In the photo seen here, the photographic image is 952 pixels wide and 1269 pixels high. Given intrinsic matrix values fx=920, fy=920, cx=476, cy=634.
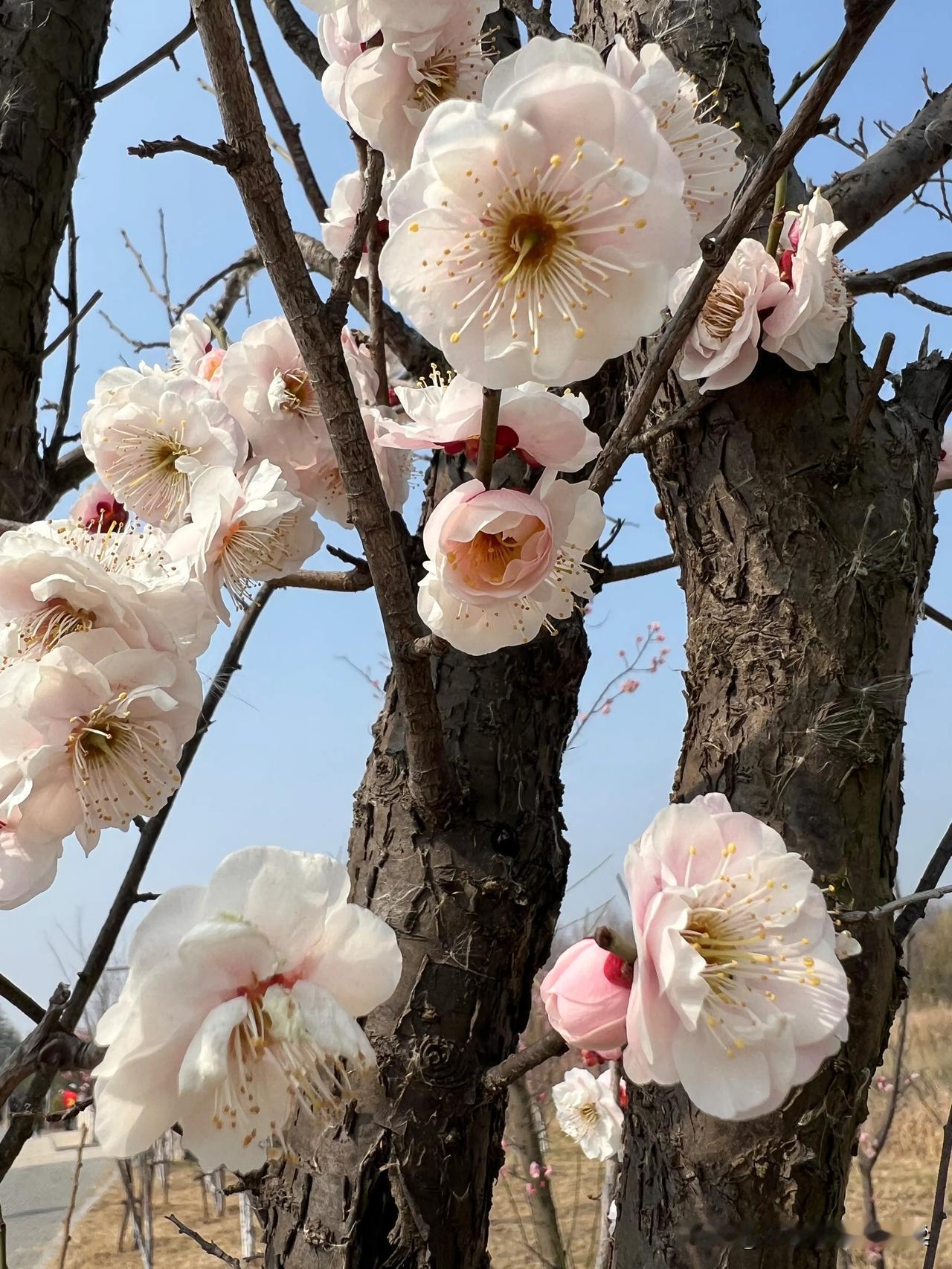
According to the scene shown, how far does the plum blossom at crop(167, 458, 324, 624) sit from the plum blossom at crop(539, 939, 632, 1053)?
0.34 metres

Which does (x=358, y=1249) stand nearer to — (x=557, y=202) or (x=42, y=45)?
(x=557, y=202)

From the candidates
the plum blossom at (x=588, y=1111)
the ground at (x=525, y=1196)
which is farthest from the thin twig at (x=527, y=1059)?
the ground at (x=525, y=1196)

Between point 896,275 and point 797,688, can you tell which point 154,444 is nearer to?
point 797,688

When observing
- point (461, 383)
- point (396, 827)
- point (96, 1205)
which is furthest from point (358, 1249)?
point (96, 1205)

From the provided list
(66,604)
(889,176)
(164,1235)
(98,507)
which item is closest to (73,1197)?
(98,507)

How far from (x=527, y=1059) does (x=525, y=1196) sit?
503 cm

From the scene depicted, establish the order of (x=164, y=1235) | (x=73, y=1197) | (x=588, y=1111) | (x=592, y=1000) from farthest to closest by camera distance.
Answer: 1. (x=164, y=1235)
2. (x=588, y=1111)
3. (x=73, y=1197)
4. (x=592, y=1000)

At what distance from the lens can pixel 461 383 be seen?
579 mm

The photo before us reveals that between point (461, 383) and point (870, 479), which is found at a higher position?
point (870, 479)

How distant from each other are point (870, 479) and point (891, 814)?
0.33m

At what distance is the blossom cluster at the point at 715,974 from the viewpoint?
0.49m

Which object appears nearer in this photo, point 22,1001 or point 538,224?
→ point 538,224

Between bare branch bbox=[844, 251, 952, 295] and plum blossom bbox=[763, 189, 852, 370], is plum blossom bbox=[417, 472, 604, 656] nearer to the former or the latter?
plum blossom bbox=[763, 189, 852, 370]

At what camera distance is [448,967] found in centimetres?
91
